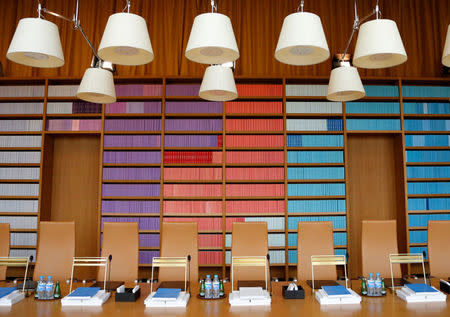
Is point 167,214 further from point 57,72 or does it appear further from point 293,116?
point 57,72

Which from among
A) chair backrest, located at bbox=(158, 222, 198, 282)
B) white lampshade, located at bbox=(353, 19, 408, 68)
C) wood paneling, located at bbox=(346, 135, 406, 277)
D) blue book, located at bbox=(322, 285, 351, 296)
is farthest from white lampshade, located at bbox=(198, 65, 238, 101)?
wood paneling, located at bbox=(346, 135, 406, 277)

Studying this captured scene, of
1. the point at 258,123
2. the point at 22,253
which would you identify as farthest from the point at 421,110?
the point at 22,253

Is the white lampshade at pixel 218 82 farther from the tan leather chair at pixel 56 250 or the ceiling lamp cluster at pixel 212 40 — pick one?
the tan leather chair at pixel 56 250

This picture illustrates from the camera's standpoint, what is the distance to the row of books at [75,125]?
17.6ft

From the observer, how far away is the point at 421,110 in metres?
5.41

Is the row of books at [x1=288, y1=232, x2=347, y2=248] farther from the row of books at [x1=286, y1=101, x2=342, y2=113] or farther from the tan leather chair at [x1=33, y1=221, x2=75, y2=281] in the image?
the tan leather chair at [x1=33, y1=221, x2=75, y2=281]

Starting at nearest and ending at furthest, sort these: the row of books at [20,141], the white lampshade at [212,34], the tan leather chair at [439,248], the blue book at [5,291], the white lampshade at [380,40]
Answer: the white lampshade at [212,34]
the white lampshade at [380,40]
the blue book at [5,291]
the tan leather chair at [439,248]
the row of books at [20,141]

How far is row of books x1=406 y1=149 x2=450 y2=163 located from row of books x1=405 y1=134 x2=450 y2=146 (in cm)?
11

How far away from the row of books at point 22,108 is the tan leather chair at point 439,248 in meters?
5.14

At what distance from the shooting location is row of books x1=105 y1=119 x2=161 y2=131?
5340 mm

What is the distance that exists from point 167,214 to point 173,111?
1419 mm

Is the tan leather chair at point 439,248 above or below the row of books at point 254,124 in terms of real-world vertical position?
below

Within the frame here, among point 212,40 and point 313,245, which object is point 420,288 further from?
point 212,40

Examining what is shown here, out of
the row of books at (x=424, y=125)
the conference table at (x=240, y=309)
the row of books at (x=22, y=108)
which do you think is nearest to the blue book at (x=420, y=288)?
the conference table at (x=240, y=309)
